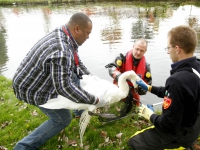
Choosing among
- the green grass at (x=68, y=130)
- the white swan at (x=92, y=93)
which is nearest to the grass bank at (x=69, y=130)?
the green grass at (x=68, y=130)

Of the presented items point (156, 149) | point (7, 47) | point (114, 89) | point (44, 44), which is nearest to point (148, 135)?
point (156, 149)

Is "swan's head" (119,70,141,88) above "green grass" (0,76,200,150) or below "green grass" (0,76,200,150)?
above

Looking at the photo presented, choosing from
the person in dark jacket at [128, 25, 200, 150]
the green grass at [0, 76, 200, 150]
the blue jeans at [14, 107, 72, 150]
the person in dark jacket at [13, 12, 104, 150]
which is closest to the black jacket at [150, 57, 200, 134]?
Result: the person in dark jacket at [128, 25, 200, 150]

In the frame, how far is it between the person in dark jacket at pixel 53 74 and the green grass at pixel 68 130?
2.28 feet

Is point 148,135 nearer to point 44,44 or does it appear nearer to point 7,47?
point 44,44

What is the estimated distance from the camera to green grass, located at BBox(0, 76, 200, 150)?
12.3 ft

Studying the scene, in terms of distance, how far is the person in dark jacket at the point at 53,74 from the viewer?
269 cm

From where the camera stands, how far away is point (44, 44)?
2.76 m

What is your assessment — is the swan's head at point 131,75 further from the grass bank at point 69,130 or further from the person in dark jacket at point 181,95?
the grass bank at point 69,130

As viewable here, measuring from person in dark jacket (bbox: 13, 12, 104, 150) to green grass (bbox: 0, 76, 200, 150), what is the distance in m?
0.69

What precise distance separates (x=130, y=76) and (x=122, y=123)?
1.34m

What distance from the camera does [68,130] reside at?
4.16 m

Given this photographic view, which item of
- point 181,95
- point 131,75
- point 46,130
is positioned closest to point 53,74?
point 46,130

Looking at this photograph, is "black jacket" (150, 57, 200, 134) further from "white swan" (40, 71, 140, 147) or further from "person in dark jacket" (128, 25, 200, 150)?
"white swan" (40, 71, 140, 147)
